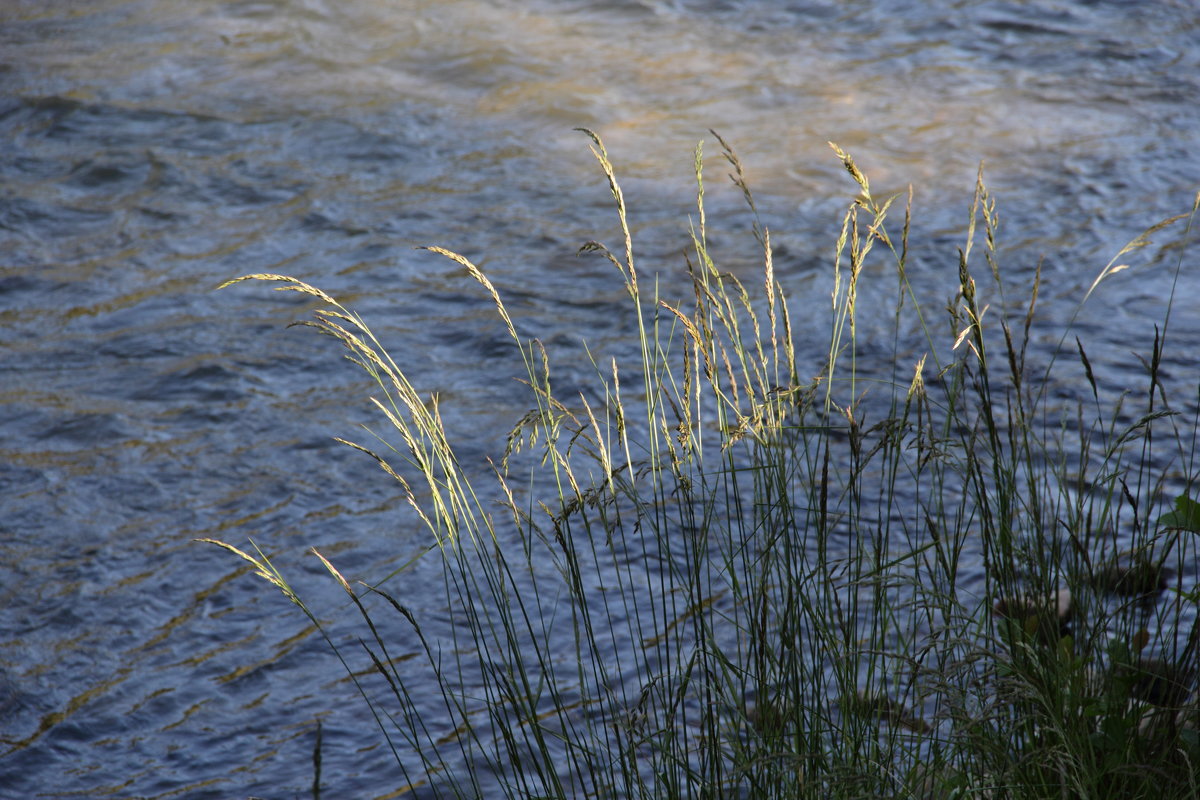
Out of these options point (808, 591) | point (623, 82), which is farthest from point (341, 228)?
point (808, 591)

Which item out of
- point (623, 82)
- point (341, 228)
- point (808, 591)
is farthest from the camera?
point (623, 82)

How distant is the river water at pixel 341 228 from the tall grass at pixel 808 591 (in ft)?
0.73

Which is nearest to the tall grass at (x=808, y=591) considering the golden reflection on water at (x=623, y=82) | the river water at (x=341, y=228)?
the river water at (x=341, y=228)

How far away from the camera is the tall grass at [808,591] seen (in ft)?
5.23

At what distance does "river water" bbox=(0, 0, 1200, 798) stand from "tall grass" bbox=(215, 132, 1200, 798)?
0.22m

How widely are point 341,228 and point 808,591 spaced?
3.70 meters

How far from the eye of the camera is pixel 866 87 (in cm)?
636

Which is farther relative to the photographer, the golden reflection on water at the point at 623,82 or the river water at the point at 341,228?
the golden reflection on water at the point at 623,82

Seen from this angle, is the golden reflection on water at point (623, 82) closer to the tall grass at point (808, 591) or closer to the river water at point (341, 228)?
the river water at point (341, 228)

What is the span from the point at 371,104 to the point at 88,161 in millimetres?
1381

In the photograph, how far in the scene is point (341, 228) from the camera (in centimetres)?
509

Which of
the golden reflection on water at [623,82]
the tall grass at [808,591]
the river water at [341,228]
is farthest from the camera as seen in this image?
the golden reflection on water at [623,82]

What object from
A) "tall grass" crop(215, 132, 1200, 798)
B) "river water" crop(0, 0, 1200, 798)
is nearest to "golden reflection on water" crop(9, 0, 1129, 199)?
"river water" crop(0, 0, 1200, 798)

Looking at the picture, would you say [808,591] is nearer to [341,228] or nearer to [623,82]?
[341,228]
